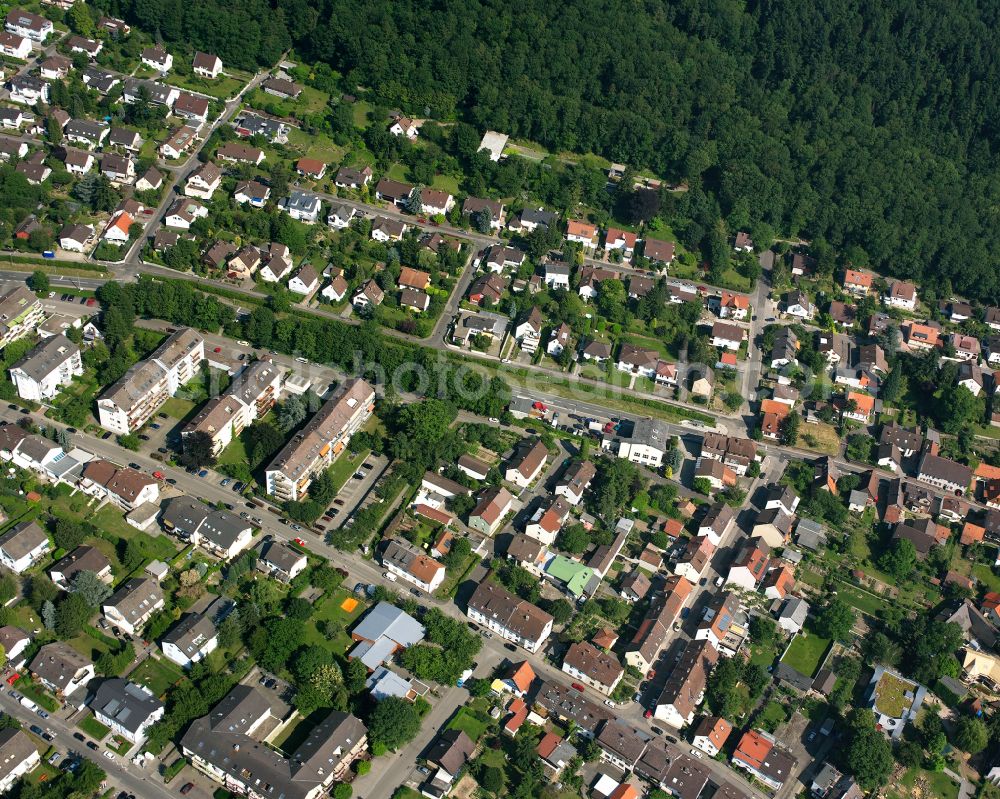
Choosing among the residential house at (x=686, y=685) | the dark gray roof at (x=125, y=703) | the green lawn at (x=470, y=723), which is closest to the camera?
the dark gray roof at (x=125, y=703)

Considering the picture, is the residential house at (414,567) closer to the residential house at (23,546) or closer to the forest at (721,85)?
the residential house at (23,546)

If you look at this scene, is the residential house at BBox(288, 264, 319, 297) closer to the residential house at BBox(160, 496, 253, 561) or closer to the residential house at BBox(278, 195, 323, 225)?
the residential house at BBox(278, 195, 323, 225)

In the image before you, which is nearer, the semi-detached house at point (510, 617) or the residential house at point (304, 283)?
the semi-detached house at point (510, 617)

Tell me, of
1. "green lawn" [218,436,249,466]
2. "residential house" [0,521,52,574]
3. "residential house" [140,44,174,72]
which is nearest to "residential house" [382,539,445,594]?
"green lawn" [218,436,249,466]

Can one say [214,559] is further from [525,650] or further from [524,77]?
[524,77]

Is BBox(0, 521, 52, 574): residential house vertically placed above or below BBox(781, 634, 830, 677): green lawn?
above

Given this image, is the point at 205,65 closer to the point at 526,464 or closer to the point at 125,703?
the point at 526,464

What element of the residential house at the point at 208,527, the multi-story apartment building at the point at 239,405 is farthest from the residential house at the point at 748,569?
the multi-story apartment building at the point at 239,405
